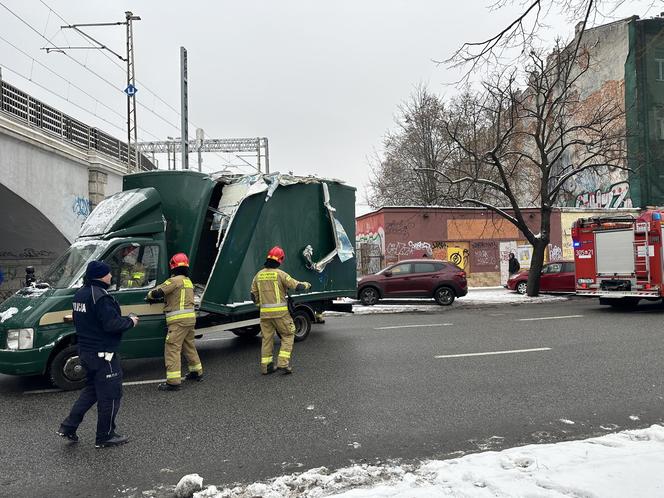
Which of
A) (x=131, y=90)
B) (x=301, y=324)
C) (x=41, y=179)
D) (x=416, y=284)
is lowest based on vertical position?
(x=301, y=324)

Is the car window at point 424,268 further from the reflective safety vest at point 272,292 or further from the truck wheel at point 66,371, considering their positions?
the truck wheel at point 66,371

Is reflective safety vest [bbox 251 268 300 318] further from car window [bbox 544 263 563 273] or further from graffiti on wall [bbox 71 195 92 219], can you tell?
car window [bbox 544 263 563 273]

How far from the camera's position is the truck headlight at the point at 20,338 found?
6238mm

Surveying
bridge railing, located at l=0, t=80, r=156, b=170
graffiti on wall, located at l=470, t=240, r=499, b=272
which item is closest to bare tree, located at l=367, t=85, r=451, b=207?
graffiti on wall, located at l=470, t=240, r=499, b=272

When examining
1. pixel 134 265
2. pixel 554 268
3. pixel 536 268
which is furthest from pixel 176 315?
pixel 554 268

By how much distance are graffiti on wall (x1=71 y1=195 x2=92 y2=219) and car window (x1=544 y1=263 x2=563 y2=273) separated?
16.5 meters

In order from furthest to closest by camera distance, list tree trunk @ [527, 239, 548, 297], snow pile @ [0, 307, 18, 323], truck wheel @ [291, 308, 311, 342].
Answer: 1. tree trunk @ [527, 239, 548, 297]
2. truck wheel @ [291, 308, 311, 342]
3. snow pile @ [0, 307, 18, 323]

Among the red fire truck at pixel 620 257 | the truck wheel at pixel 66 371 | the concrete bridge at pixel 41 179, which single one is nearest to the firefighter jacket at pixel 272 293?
the truck wheel at pixel 66 371

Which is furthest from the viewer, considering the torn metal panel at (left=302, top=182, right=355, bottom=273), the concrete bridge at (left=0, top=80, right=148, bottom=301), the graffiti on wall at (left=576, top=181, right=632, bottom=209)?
the graffiti on wall at (left=576, top=181, right=632, bottom=209)

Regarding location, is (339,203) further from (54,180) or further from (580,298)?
(580,298)

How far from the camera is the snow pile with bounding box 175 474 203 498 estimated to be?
143 inches

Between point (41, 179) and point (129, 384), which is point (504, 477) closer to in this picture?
point (129, 384)

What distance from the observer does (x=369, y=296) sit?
1733 cm

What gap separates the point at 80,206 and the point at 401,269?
33.6ft
